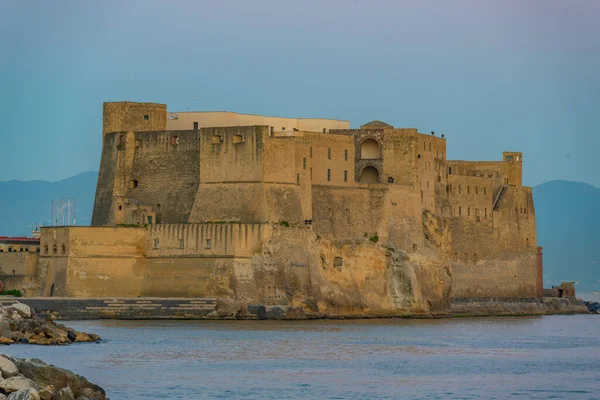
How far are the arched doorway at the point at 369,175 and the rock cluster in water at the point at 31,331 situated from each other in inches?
860

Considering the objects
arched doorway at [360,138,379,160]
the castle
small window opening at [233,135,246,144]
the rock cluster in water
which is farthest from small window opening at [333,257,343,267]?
the rock cluster in water

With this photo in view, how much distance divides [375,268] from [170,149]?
32.1ft


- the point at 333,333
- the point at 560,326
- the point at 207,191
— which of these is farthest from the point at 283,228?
the point at 560,326

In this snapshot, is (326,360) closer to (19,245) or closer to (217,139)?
(217,139)

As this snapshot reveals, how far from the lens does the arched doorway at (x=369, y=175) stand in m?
68.9

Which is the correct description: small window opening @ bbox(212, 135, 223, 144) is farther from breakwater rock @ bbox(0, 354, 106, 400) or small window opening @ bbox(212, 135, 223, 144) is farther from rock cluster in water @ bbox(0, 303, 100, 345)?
breakwater rock @ bbox(0, 354, 106, 400)

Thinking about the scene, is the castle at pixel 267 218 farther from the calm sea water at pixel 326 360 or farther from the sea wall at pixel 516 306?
the calm sea water at pixel 326 360

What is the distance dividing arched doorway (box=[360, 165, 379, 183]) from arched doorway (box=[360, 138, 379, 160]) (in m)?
0.49

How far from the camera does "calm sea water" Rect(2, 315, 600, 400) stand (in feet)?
125

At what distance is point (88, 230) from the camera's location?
202ft

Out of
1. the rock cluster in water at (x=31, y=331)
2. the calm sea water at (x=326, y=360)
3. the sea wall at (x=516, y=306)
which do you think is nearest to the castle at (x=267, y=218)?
the sea wall at (x=516, y=306)

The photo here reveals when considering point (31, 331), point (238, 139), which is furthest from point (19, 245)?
point (31, 331)

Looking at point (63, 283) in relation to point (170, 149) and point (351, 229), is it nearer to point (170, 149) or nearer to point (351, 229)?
point (170, 149)

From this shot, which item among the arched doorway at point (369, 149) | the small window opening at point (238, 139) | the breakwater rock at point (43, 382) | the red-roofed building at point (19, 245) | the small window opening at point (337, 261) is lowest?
the breakwater rock at point (43, 382)
